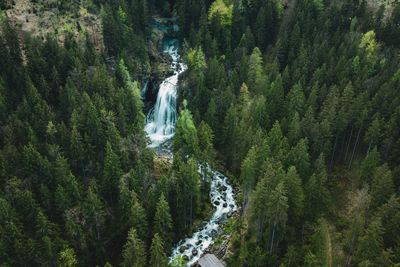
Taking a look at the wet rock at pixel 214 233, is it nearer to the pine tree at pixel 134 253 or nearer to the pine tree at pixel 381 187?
the pine tree at pixel 134 253

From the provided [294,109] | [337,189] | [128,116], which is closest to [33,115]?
[128,116]

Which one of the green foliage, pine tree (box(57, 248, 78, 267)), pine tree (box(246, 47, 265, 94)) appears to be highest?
the green foliage

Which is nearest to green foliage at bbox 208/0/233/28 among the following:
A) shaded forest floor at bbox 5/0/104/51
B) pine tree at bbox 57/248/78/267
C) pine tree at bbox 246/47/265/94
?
pine tree at bbox 246/47/265/94

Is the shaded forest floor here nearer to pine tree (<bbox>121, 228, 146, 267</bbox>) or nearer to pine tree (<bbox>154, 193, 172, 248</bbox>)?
pine tree (<bbox>154, 193, 172, 248</bbox>)

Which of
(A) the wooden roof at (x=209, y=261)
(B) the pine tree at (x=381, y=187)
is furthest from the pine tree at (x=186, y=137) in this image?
(B) the pine tree at (x=381, y=187)

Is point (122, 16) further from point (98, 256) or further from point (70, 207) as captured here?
point (98, 256)
